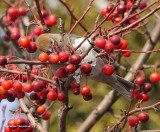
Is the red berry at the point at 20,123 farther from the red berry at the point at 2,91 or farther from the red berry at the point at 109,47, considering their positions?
the red berry at the point at 109,47

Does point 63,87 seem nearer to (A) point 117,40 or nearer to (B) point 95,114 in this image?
(A) point 117,40

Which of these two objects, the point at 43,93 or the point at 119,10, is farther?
the point at 119,10

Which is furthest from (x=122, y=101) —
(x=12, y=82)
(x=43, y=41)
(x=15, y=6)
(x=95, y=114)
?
(x=12, y=82)

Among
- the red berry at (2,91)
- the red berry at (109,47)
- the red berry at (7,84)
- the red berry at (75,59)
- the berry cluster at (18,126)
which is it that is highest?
the red berry at (109,47)

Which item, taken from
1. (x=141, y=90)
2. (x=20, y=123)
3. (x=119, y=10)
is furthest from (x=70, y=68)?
(x=119, y=10)

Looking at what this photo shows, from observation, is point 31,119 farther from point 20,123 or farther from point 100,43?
point 100,43

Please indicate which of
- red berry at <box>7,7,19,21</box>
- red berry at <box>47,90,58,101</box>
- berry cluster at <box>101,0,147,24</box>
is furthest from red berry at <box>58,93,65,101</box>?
red berry at <box>7,7,19,21</box>

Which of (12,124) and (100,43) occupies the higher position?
(100,43)

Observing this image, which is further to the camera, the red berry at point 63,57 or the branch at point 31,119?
the branch at point 31,119

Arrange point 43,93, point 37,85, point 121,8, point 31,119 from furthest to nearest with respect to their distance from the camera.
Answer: point 121,8
point 31,119
point 43,93
point 37,85

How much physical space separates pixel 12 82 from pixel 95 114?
1.47 meters

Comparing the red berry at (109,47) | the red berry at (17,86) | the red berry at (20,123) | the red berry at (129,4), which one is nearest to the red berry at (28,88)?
the red berry at (17,86)

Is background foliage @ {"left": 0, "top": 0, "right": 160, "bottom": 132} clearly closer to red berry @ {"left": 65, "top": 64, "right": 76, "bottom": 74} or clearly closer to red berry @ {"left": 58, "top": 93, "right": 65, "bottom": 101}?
red berry @ {"left": 58, "top": 93, "right": 65, "bottom": 101}

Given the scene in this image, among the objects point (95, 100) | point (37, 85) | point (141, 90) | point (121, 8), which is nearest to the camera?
point (37, 85)
